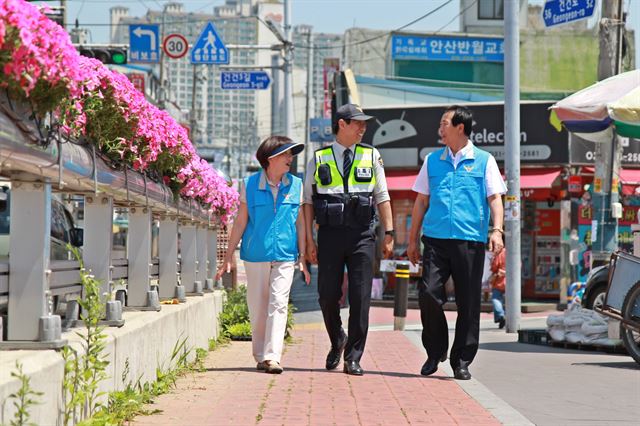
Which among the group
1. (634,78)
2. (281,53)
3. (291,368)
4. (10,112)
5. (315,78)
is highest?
(315,78)

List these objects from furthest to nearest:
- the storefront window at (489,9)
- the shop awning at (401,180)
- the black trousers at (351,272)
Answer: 1. the storefront window at (489,9)
2. the shop awning at (401,180)
3. the black trousers at (351,272)

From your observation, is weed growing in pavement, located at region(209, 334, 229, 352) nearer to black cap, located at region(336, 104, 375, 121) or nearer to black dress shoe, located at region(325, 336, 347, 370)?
black dress shoe, located at region(325, 336, 347, 370)

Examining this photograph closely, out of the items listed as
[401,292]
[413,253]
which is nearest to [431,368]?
[413,253]

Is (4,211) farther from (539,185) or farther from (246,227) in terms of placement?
(539,185)

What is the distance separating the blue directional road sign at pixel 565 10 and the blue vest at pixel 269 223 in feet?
32.1

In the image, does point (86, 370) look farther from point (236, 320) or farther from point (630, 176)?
point (630, 176)

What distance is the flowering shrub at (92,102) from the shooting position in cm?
479

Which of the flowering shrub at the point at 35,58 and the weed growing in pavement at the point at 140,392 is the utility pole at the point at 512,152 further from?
the flowering shrub at the point at 35,58

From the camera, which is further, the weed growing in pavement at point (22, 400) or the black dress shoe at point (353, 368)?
the black dress shoe at point (353, 368)

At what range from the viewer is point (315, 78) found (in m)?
124

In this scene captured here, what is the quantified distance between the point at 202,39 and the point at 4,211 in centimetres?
2004

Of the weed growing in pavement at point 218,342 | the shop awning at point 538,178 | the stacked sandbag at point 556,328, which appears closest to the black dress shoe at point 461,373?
the weed growing in pavement at point 218,342

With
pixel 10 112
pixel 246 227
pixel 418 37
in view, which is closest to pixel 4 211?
pixel 246 227

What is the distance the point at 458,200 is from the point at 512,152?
9206 millimetres
